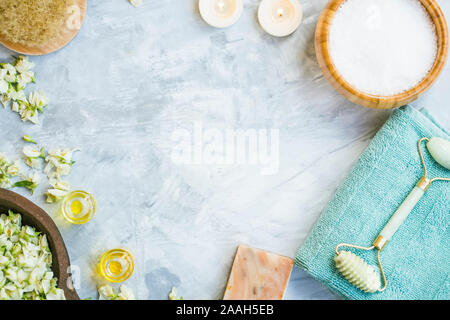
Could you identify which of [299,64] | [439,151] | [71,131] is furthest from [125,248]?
[439,151]

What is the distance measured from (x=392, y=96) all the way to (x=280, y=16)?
0.27 m

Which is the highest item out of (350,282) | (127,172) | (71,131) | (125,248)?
(71,131)

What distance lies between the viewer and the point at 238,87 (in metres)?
0.91

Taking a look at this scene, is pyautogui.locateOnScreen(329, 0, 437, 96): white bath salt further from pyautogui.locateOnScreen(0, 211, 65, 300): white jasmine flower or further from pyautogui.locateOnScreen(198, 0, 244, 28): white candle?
pyautogui.locateOnScreen(0, 211, 65, 300): white jasmine flower

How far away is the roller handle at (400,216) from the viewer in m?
0.84

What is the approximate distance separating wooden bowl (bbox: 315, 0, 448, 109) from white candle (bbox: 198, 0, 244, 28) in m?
0.18

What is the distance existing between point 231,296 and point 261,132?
338 millimetres

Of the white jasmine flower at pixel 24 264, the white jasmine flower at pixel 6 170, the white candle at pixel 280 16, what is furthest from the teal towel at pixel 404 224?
the white jasmine flower at pixel 6 170

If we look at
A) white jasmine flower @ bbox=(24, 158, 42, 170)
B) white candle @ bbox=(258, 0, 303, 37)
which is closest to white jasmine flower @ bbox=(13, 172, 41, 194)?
white jasmine flower @ bbox=(24, 158, 42, 170)

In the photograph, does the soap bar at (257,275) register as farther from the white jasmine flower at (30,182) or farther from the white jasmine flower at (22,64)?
the white jasmine flower at (22,64)

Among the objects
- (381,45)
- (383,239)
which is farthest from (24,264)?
(381,45)

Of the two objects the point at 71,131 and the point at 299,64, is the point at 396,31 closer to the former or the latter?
the point at 299,64

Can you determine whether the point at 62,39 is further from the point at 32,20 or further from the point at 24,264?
the point at 24,264

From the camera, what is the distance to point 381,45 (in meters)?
0.82
